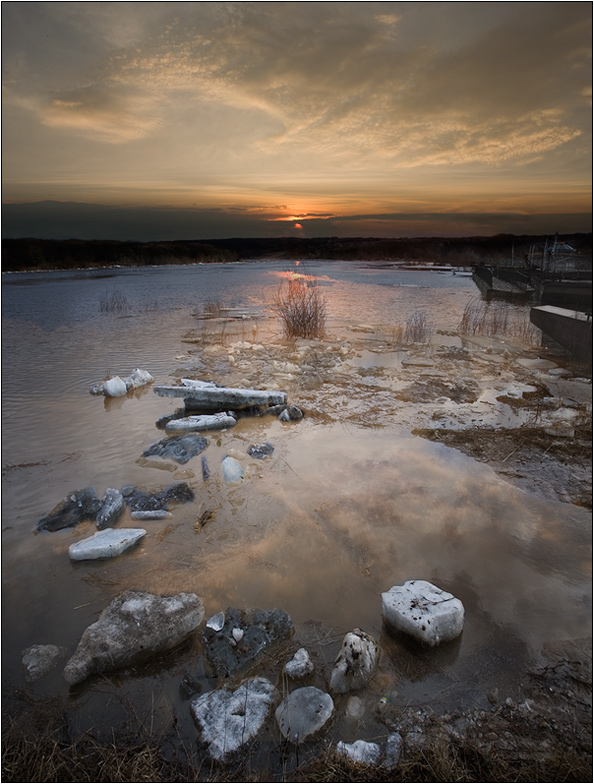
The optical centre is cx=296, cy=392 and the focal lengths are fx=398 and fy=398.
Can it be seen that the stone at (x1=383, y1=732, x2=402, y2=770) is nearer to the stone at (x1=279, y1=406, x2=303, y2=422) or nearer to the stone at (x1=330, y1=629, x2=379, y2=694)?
the stone at (x1=330, y1=629, x2=379, y2=694)

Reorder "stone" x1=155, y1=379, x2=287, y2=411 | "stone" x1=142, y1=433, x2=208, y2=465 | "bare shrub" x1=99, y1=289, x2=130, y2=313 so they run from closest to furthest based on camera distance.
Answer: "stone" x1=142, y1=433, x2=208, y2=465, "stone" x1=155, y1=379, x2=287, y2=411, "bare shrub" x1=99, y1=289, x2=130, y2=313

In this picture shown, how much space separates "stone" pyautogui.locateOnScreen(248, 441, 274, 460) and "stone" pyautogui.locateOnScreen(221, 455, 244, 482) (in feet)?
1.06

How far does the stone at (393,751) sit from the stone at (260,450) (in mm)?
2820

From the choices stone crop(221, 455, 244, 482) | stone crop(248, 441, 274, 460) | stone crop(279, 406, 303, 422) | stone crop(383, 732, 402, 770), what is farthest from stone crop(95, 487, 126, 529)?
stone crop(383, 732, 402, 770)

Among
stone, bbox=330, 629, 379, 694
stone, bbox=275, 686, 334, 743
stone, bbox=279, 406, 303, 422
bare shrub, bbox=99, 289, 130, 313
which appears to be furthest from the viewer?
bare shrub, bbox=99, 289, 130, 313

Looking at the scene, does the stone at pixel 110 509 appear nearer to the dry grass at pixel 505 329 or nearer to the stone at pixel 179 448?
the stone at pixel 179 448

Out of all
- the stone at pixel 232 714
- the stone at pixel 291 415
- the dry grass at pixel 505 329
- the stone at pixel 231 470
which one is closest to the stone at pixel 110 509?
the stone at pixel 231 470

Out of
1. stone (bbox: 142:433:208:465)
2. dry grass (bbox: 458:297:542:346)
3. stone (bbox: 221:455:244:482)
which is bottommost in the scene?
stone (bbox: 221:455:244:482)

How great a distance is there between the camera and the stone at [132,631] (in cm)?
214

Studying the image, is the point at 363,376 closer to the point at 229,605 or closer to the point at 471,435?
the point at 471,435

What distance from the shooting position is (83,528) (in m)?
3.28

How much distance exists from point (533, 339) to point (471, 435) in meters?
7.02

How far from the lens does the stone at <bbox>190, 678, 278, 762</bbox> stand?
1.79 metres

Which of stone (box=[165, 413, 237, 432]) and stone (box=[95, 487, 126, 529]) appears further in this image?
stone (box=[165, 413, 237, 432])
